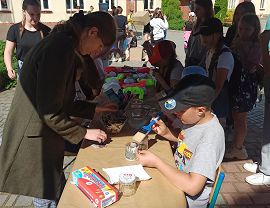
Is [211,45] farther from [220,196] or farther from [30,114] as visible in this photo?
[30,114]

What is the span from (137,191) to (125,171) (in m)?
0.18

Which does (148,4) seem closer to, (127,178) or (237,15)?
(237,15)

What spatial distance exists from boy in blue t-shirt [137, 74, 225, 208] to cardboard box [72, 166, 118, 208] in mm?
296

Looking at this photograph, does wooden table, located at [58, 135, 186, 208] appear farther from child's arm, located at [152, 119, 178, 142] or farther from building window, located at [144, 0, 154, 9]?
building window, located at [144, 0, 154, 9]

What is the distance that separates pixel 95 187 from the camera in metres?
1.50

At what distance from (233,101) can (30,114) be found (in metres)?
2.46

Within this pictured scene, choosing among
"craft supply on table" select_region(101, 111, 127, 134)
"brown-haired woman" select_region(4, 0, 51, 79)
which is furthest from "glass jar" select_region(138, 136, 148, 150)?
"brown-haired woman" select_region(4, 0, 51, 79)

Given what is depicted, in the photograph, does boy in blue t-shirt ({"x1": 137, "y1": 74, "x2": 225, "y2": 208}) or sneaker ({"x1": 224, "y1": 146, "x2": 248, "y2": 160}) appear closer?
boy in blue t-shirt ({"x1": 137, "y1": 74, "x2": 225, "y2": 208})

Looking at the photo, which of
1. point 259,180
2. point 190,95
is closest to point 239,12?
point 259,180

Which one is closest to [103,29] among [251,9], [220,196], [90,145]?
[90,145]

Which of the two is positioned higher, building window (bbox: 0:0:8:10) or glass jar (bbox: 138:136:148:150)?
building window (bbox: 0:0:8:10)

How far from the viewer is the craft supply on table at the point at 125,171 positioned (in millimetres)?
1641

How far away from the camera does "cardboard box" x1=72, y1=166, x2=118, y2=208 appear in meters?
1.43

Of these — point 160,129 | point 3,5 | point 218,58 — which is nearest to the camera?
point 160,129
